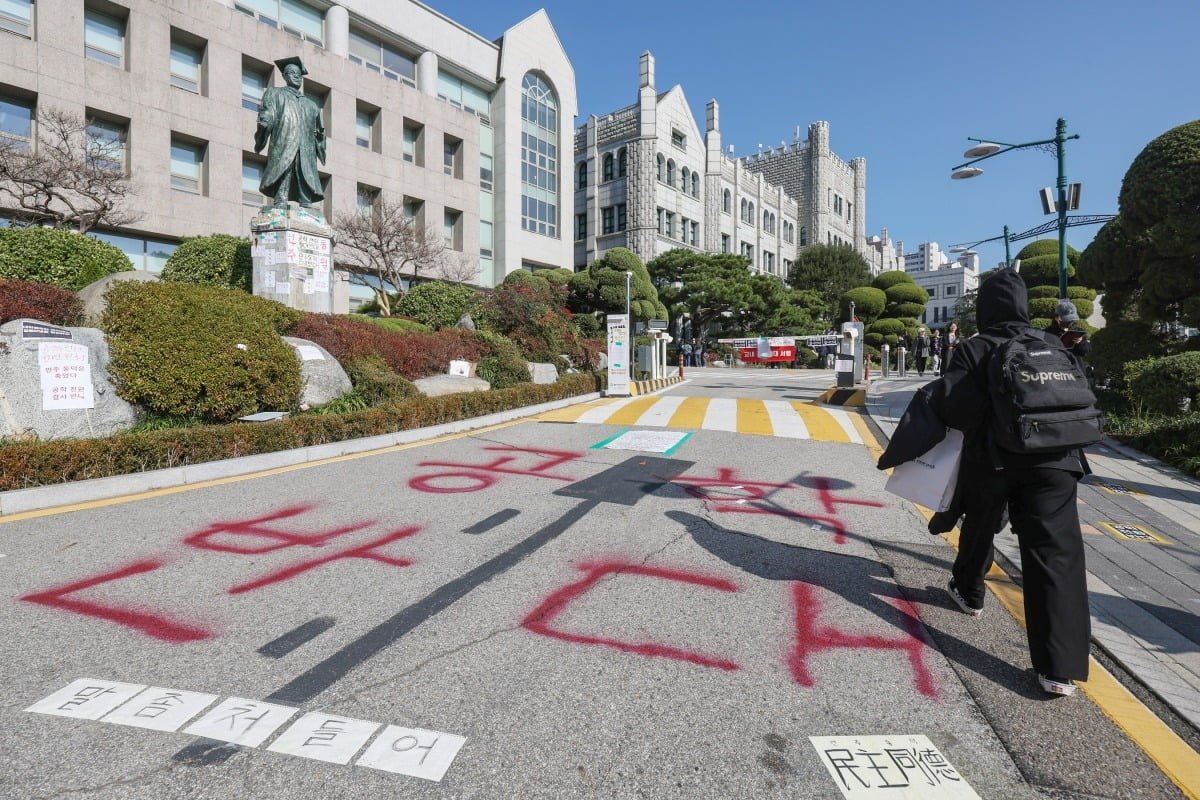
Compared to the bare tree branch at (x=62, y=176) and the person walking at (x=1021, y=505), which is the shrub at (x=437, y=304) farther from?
the person walking at (x=1021, y=505)

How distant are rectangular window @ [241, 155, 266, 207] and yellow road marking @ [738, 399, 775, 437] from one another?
21224 millimetres

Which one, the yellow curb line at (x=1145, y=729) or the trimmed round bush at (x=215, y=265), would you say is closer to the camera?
the yellow curb line at (x=1145, y=729)

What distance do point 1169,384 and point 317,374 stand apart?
12.6 meters

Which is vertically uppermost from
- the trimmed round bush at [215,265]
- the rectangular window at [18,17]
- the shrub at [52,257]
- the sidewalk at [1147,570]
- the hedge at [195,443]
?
the rectangular window at [18,17]

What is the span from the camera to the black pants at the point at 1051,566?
2629 mm

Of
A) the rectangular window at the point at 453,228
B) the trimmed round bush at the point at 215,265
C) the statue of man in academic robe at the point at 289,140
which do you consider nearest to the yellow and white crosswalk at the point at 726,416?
the statue of man in academic robe at the point at 289,140

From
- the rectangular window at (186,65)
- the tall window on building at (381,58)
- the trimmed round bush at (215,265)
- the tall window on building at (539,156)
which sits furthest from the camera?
the tall window on building at (539,156)

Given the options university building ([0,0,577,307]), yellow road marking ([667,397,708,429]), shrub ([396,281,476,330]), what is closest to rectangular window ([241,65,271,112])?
university building ([0,0,577,307])

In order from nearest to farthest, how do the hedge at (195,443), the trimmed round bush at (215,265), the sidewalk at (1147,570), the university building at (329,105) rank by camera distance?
the sidewalk at (1147,570)
the hedge at (195,443)
the trimmed round bush at (215,265)
the university building at (329,105)

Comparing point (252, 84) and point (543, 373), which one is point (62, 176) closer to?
point (543, 373)

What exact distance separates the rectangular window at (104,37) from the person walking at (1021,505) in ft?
93.3

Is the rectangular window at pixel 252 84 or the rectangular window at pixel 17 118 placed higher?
the rectangular window at pixel 252 84

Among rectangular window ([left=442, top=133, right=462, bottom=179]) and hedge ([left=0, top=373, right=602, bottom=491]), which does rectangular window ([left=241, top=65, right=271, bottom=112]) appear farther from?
hedge ([left=0, top=373, right=602, bottom=491])

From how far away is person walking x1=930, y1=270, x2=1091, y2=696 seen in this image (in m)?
2.66
